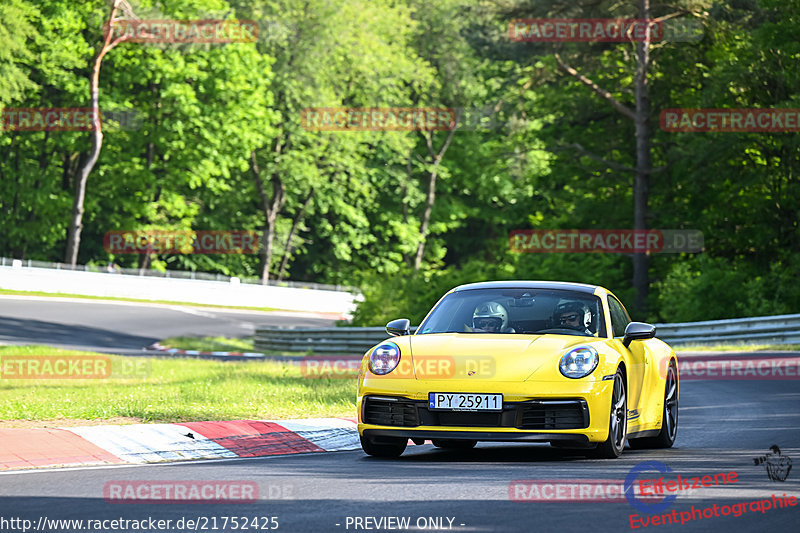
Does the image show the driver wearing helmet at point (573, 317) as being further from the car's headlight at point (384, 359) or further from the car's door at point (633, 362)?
the car's headlight at point (384, 359)

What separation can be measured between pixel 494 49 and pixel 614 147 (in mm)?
6977

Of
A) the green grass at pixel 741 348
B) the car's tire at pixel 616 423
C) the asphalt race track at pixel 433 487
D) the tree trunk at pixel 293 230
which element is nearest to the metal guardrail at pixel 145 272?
the tree trunk at pixel 293 230

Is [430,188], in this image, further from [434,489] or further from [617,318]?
[434,489]

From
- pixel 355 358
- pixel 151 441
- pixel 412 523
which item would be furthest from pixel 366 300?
pixel 412 523

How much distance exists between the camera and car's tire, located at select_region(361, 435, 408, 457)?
405 inches

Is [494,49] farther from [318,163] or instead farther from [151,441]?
[151,441]

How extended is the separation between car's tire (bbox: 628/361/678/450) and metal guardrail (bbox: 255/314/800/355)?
55.2 ft

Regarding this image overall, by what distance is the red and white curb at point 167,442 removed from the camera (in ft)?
32.7

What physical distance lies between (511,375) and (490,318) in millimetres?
1236

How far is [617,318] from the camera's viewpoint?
37.6 feet

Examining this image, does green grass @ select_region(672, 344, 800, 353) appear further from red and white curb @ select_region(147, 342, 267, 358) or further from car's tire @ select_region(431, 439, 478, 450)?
car's tire @ select_region(431, 439, 478, 450)

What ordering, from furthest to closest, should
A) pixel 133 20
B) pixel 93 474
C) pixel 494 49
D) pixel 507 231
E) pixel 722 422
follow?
pixel 507 231 → pixel 133 20 → pixel 494 49 → pixel 722 422 → pixel 93 474

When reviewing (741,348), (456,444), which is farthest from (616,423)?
(741,348)

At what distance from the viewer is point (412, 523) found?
6.82m
